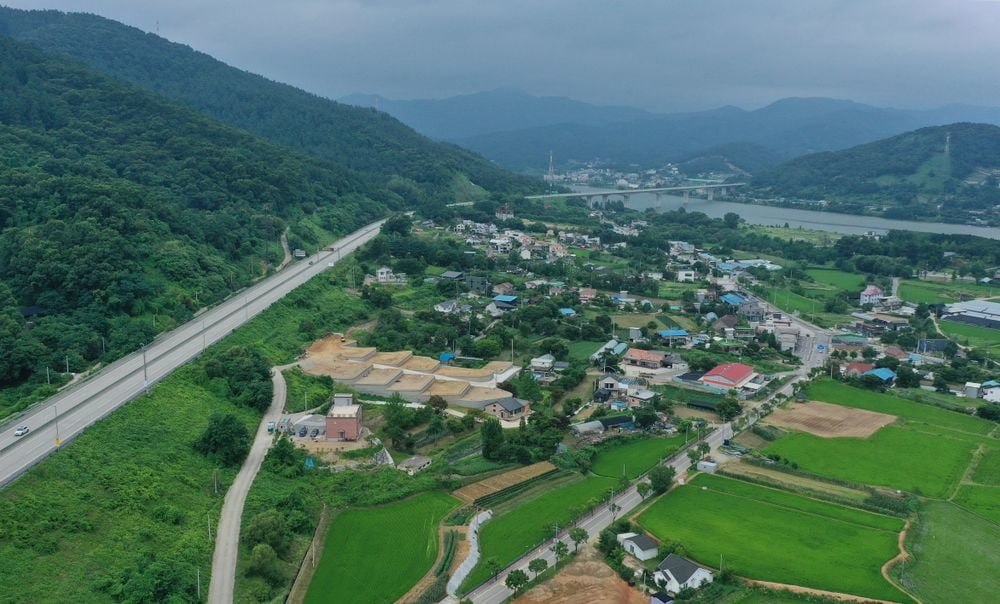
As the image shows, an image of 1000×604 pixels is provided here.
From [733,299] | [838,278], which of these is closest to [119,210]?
[733,299]

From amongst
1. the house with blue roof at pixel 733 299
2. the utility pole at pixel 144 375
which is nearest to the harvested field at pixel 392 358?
the utility pole at pixel 144 375

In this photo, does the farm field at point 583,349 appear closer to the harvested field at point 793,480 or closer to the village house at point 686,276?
the harvested field at point 793,480

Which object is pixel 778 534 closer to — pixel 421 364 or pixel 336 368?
pixel 421 364

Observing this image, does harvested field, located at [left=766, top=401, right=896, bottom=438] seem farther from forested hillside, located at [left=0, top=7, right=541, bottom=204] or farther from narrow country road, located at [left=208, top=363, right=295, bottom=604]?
forested hillside, located at [left=0, top=7, right=541, bottom=204]

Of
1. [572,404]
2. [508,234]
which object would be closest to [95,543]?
[572,404]

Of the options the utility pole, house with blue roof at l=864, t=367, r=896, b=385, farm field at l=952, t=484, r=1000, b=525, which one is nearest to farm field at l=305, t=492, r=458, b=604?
the utility pole
